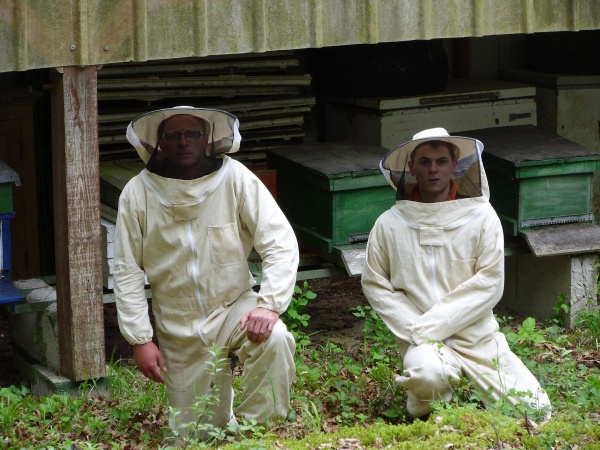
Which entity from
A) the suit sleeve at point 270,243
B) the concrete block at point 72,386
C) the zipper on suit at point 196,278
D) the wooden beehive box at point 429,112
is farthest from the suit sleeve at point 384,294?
the wooden beehive box at point 429,112

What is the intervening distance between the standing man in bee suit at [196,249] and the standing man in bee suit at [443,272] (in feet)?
2.44

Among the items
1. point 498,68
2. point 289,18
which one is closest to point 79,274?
point 289,18

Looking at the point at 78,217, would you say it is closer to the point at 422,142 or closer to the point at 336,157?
the point at 422,142

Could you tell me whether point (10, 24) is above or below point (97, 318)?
above

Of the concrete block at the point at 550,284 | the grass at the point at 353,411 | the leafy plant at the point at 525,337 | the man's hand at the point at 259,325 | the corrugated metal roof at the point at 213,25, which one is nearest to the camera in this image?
the grass at the point at 353,411

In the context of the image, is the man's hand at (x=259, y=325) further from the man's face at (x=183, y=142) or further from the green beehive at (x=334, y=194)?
the green beehive at (x=334, y=194)

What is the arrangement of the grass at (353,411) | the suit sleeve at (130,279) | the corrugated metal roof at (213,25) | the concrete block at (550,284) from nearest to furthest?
the grass at (353,411), the suit sleeve at (130,279), the corrugated metal roof at (213,25), the concrete block at (550,284)

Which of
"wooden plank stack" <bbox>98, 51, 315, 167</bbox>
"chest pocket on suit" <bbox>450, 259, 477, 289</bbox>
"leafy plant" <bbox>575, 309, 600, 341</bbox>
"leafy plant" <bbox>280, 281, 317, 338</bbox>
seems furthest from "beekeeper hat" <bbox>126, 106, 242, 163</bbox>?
"leafy plant" <bbox>575, 309, 600, 341</bbox>

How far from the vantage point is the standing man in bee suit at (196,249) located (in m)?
5.68

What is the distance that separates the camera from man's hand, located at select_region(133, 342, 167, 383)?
5.68 meters

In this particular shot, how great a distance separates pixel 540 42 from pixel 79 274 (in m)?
5.42

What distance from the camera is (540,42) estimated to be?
33.4 ft

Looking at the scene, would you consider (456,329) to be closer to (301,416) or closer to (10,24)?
(301,416)

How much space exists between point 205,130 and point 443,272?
59.9 inches
